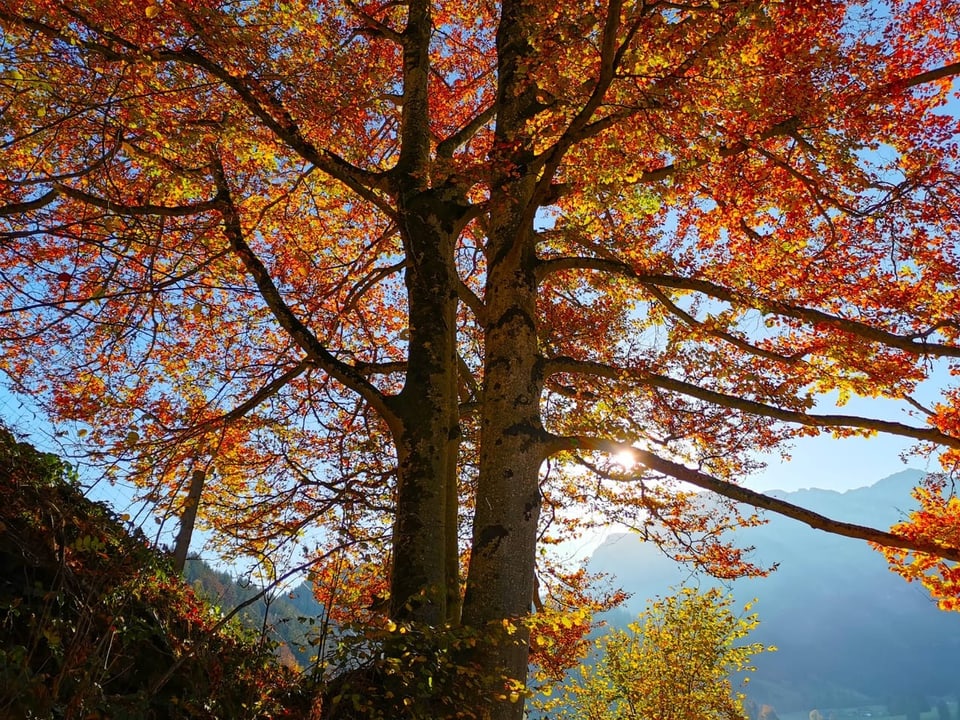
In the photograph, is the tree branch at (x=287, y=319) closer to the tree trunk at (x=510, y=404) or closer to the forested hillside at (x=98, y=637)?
the tree trunk at (x=510, y=404)

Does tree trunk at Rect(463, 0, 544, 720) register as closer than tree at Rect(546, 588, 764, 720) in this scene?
Yes

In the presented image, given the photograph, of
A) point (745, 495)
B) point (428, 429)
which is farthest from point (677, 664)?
point (428, 429)

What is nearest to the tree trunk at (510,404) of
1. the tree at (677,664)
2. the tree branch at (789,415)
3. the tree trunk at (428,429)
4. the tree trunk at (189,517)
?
the tree trunk at (428,429)

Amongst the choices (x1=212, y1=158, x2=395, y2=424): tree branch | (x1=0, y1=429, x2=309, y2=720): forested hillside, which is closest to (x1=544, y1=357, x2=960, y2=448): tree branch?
(x1=212, y1=158, x2=395, y2=424): tree branch

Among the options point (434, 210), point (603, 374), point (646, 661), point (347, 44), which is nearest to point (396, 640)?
point (603, 374)

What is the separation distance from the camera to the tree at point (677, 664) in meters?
14.5

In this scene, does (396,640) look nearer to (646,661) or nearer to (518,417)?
(518,417)

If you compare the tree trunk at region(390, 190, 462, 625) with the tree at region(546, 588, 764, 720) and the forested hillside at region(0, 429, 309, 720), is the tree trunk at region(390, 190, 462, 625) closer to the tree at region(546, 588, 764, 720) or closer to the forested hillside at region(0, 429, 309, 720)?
the forested hillside at region(0, 429, 309, 720)

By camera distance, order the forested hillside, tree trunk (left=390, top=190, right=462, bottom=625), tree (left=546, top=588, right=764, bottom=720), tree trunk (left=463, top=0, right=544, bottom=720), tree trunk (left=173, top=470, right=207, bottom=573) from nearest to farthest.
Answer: the forested hillside
tree trunk (left=390, top=190, right=462, bottom=625)
tree trunk (left=463, top=0, right=544, bottom=720)
tree trunk (left=173, top=470, right=207, bottom=573)
tree (left=546, top=588, right=764, bottom=720)

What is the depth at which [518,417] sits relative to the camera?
19.7 ft

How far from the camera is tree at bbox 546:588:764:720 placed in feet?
47.4

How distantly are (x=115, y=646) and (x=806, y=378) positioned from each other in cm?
728

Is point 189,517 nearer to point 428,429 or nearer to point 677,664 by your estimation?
point 428,429

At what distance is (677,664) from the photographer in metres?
15.1
